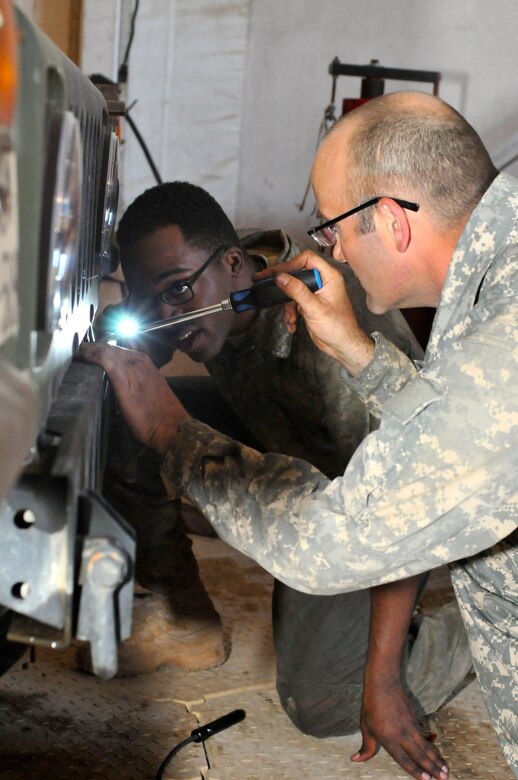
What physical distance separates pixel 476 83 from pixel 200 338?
7.72ft

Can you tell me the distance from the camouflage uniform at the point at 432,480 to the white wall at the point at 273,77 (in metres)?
2.63

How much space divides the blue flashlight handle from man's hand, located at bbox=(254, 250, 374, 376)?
2 centimetres

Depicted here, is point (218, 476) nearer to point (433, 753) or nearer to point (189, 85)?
point (433, 753)

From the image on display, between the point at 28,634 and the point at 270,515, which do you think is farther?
the point at 270,515

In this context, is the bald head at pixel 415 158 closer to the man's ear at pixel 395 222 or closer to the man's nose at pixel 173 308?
the man's ear at pixel 395 222

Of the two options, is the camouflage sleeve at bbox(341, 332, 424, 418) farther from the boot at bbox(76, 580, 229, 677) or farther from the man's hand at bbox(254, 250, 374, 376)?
the boot at bbox(76, 580, 229, 677)

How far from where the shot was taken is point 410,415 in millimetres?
1049

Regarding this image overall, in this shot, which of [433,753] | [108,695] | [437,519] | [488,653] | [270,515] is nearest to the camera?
[437,519]

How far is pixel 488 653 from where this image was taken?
4.61 feet

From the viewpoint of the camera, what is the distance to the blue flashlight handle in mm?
1478

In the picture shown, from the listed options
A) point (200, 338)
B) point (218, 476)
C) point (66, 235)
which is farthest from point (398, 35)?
point (66, 235)

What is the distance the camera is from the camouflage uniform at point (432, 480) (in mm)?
1041

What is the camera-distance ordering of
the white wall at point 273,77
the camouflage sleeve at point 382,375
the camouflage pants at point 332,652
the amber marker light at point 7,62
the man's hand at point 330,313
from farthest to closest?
the white wall at point 273,77
the camouflage pants at point 332,652
the camouflage sleeve at point 382,375
the man's hand at point 330,313
the amber marker light at point 7,62

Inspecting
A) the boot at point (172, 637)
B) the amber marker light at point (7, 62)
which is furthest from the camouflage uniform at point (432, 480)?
the boot at point (172, 637)
